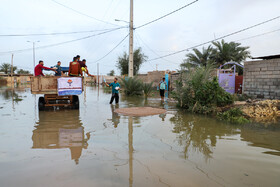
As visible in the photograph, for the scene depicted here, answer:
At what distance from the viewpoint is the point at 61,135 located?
5508 mm

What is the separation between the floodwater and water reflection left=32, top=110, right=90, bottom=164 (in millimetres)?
19

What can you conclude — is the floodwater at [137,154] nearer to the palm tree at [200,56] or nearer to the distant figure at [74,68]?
the distant figure at [74,68]

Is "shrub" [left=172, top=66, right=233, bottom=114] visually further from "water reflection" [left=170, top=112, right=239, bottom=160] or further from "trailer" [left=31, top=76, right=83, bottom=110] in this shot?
"trailer" [left=31, top=76, right=83, bottom=110]

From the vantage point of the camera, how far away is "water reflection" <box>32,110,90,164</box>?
15.1ft

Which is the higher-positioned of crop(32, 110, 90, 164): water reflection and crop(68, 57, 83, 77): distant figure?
crop(68, 57, 83, 77): distant figure

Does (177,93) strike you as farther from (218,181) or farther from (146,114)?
(218,181)

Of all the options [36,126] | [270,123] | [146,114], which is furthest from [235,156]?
[36,126]

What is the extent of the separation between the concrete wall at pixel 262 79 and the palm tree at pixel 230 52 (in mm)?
12815

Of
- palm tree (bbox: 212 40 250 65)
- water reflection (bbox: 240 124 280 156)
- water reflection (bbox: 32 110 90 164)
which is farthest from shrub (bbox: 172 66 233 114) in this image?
palm tree (bbox: 212 40 250 65)

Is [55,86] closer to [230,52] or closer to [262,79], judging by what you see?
[262,79]

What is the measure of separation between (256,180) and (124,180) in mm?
1917

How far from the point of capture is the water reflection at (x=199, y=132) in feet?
14.8

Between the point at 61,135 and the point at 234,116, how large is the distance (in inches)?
235

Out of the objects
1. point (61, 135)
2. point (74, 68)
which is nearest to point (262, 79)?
point (74, 68)
